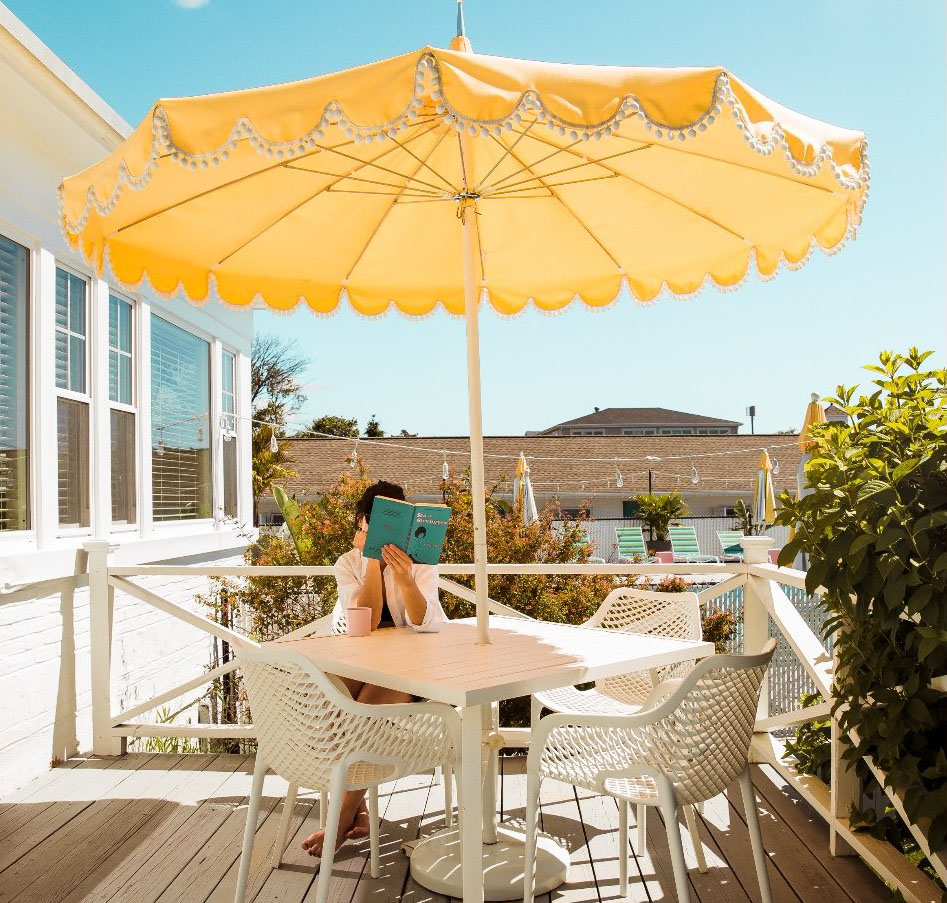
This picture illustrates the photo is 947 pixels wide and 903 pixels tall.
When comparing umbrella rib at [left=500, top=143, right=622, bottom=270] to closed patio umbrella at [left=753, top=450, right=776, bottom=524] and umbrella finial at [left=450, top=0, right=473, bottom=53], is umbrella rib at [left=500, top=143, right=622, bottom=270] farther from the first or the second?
closed patio umbrella at [left=753, top=450, right=776, bottom=524]

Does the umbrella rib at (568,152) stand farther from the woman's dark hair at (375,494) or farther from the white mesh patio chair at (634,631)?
the white mesh patio chair at (634,631)

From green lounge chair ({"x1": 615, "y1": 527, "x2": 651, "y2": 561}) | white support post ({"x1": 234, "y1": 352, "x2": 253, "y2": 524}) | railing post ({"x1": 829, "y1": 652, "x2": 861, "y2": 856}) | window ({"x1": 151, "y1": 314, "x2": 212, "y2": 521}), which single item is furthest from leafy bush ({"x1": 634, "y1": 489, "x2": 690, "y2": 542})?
railing post ({"x1": 829, "y1": 652, "x2": 861, "y2": 856})

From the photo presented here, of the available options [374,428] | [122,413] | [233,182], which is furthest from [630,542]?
[374,428]

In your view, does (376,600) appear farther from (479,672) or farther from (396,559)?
(479,672)

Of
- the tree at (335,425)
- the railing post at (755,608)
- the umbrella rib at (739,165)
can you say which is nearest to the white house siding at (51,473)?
the umbrella rib at (739,165)

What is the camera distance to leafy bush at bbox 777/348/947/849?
7.33ft

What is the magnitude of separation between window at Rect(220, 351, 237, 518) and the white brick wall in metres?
2.13

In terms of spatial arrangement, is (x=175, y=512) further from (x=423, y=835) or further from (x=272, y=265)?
(x=423, y=835)

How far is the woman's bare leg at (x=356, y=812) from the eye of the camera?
3.30 m

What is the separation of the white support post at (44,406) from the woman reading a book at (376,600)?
1900 mm

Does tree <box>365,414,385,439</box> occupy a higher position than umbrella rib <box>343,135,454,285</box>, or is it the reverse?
tree <box>365,414,385,439</box>

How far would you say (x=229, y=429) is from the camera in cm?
800

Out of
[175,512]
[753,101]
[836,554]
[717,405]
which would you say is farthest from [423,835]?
[717,405]

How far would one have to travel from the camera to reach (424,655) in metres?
2.88
